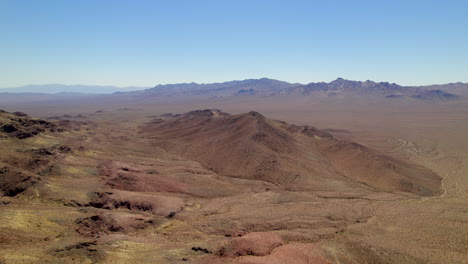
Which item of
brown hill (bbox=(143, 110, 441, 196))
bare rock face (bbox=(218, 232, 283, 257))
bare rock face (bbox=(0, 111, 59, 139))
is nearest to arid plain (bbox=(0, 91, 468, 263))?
bare rock face (bbox=(218, 232, 283, 257))

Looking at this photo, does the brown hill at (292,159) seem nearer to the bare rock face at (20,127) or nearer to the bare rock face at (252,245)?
the bare rock face at (252,245)

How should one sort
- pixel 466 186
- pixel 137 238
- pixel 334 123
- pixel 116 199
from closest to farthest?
pixel 137 238 < pixel 116 199 < pixel 466 186 < pixel 334 123

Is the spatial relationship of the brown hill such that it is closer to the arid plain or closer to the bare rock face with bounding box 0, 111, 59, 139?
the arid plain

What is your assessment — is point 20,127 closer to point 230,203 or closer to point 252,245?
point 230,203

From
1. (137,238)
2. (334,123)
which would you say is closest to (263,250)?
(137,238)

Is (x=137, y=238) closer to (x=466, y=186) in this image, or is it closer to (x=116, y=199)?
(x=116, y=199)

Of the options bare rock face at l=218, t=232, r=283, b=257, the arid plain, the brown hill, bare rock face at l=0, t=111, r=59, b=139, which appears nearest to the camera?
Result: bare rock face at l=218, t=232, r=283, b=257

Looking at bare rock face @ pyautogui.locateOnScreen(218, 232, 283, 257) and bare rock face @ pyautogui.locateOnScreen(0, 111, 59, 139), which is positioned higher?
bare rock face @ pyautogui.locateOnScreen(0, 111, 59, 139)
